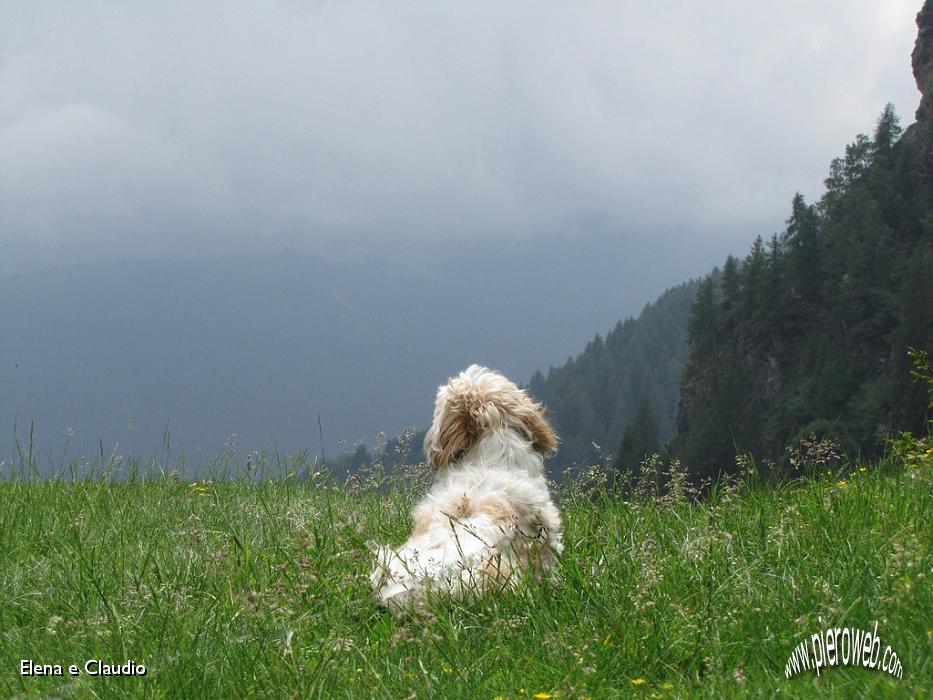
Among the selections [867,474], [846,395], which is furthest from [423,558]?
[846,395]

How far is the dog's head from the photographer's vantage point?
661 cm

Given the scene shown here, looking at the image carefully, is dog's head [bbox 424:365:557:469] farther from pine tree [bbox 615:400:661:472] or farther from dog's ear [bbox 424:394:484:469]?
pine tree [bbox 615:400:661:472]

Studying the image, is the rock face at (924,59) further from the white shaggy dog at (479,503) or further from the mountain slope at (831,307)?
the white shaggy dog at (479,503)

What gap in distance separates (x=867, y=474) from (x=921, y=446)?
0.92 metres

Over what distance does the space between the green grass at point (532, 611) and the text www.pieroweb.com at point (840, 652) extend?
52 mm

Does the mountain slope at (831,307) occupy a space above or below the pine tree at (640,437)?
above

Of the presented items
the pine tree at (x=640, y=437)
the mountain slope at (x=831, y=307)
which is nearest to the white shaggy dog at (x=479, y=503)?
the mountain slope at (x=831, y=307)

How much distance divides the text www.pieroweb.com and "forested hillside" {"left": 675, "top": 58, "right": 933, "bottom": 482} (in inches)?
3128

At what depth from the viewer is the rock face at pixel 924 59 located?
92750 millimetres

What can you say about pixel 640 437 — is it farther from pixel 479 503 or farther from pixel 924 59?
Answer: pixel 479 503

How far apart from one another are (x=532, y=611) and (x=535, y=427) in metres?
2.62

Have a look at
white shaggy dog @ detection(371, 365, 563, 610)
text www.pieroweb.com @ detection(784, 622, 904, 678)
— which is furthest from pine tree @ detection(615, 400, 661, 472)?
text www.pieroweb.com @ detection(784, 622, 904, 678)

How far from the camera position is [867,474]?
6.61 metres

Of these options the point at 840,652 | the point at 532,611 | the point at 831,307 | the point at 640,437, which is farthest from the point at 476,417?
the point at 640,437
